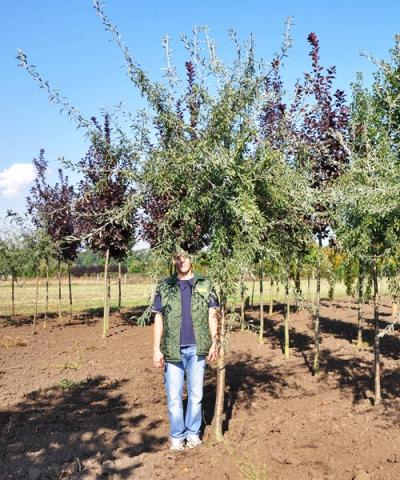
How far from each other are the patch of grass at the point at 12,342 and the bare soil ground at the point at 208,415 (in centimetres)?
6

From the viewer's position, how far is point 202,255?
16.4 ft

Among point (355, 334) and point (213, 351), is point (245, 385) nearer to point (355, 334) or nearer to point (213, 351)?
point (213, 351)

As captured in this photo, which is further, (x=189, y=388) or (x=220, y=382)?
(x=220, y=382)

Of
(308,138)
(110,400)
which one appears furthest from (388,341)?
(110,400)

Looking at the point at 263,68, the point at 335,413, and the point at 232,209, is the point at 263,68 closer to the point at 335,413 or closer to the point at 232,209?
the point at 232,209

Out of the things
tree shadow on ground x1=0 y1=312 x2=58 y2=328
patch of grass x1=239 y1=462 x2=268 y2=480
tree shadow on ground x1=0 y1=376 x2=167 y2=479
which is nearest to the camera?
patch of grass x1=239 y1=462 x2=268 y2=480

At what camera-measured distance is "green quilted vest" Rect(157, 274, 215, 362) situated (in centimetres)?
506

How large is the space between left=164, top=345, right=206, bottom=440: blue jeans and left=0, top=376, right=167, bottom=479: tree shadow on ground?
0.51 meters

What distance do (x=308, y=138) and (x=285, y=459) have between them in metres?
6.19

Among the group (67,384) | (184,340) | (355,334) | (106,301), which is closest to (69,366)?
(67,384)

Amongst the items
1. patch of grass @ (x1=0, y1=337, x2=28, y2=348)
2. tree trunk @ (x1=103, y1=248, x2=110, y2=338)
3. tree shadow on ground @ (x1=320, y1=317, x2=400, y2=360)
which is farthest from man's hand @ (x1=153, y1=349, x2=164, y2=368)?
patch of grass @ (x1=0, y1=337, x2=28, y2=348)

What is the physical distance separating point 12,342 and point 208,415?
285 inches

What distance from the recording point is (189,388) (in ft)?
17.0

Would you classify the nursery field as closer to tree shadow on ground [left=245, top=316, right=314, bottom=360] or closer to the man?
the man
